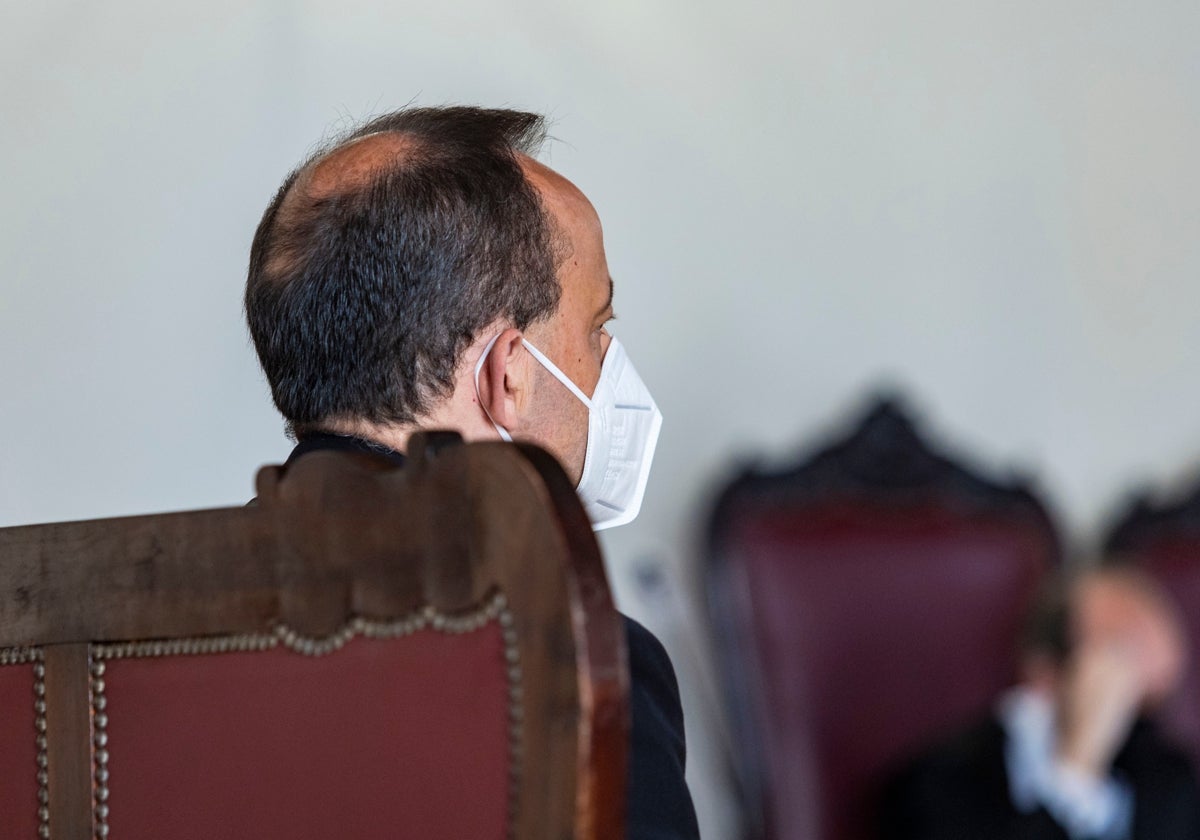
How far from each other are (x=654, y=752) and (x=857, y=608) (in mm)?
1660

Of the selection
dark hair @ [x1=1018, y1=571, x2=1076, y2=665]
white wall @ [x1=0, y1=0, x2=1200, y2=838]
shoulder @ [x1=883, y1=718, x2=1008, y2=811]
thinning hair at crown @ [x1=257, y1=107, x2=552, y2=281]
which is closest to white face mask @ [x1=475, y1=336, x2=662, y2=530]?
thinning hair at crown @ [x1=257, y1=107, x2=552, y2=281]

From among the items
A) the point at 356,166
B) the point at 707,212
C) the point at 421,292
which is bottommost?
the point at 421,292

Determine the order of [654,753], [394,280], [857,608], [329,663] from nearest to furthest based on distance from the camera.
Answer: [329,663] < [654,753] < [394,280] < [857,608]

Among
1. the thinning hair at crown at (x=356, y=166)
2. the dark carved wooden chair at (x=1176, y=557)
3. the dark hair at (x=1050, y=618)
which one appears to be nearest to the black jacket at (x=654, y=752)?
the thinning hair at crown at (x=356, y=166)

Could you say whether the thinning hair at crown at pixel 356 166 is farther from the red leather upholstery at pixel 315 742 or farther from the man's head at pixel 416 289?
the red leather upholstery at pixel 315 742

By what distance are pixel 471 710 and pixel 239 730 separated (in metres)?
0.15

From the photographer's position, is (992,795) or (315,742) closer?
(315,742)

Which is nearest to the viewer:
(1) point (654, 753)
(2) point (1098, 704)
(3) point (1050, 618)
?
(1) point (654, 753)

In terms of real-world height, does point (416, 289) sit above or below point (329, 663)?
above

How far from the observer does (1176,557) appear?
2.59 metres

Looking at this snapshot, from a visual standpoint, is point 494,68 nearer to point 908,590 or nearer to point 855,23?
point 855,23

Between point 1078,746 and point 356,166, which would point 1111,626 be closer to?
point 1078,746

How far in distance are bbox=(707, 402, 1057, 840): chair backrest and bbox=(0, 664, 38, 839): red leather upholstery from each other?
5.49 ft

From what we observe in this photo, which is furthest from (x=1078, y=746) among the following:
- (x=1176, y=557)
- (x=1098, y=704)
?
(x=1176, y=557)
